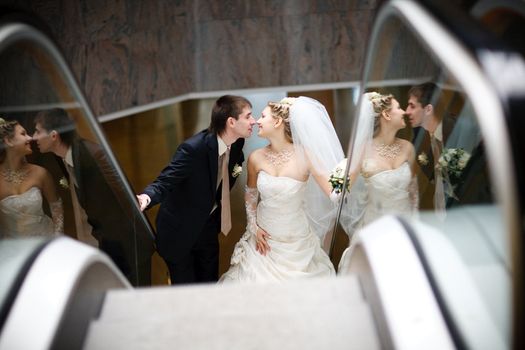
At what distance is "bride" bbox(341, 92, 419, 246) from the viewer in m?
3.07

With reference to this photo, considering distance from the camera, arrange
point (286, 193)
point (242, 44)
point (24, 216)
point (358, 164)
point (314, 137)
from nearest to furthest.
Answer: point (24, 216) → point (358, 164) → point (286, 193) → point (314, 137) → point (242, 44)

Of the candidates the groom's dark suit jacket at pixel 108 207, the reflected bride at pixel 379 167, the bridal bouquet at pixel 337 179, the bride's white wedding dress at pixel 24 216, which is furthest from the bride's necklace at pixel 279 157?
the bride's white wedding dress at pixel 24 216

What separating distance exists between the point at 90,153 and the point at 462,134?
79.7 inches

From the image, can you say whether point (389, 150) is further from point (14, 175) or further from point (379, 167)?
point (14, 175)

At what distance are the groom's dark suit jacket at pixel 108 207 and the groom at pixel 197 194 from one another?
66 cm

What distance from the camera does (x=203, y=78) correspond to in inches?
336

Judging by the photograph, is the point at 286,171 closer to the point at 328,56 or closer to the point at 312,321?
the point at 328,56

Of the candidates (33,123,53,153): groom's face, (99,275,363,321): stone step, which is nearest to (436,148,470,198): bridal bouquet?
(99,275,363,321): stone step

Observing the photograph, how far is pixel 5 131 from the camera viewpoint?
2.78 meters

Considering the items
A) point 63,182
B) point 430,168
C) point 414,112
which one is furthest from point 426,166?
point 63,182

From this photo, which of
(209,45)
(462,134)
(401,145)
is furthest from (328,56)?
(462,134)

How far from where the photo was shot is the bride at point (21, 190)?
264 cm

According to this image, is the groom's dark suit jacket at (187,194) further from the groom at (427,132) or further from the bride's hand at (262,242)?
the groom at (427,132)

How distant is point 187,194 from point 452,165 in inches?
123
